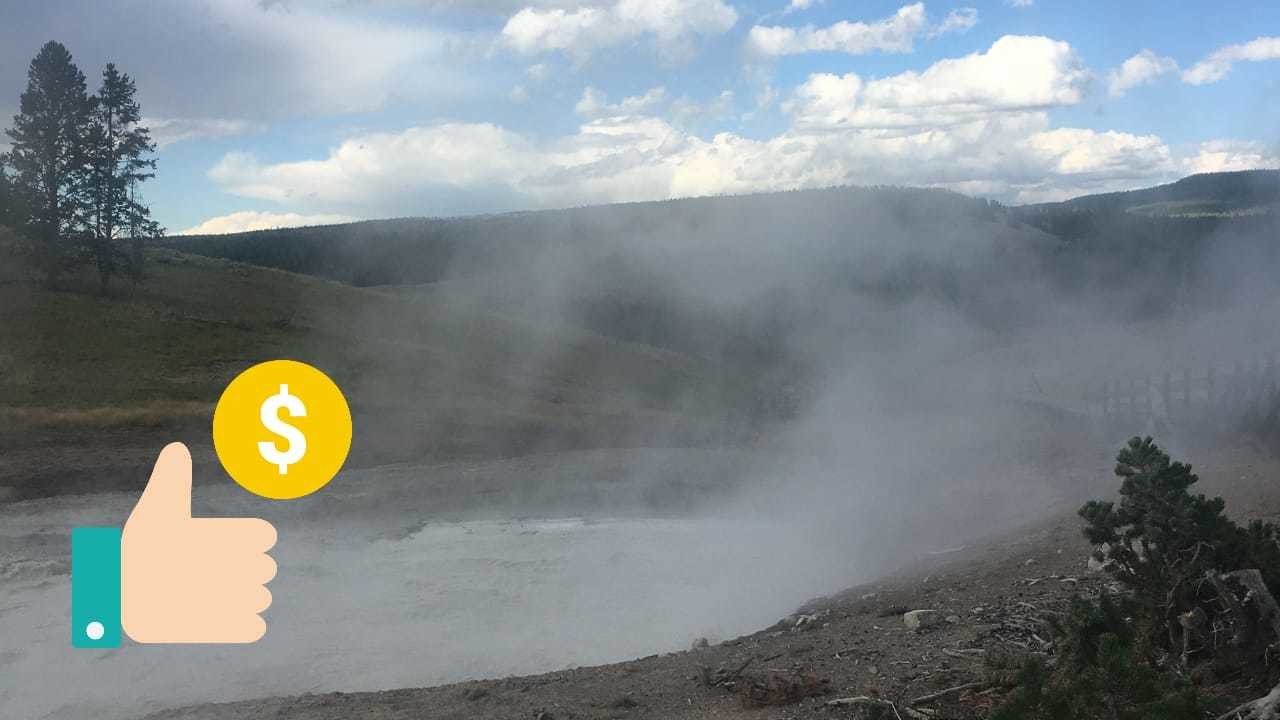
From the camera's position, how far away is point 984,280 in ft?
131

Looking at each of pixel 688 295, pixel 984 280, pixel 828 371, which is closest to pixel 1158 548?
pixel 828 371

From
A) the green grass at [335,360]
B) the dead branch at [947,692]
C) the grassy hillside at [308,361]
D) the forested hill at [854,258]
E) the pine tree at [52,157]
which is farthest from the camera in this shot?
the forested hill at [854,258]

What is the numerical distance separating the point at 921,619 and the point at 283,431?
36.0ft

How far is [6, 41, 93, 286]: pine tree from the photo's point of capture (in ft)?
94.1

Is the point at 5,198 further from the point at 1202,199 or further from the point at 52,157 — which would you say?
the point at 1202,199

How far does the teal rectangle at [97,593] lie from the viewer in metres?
10.6

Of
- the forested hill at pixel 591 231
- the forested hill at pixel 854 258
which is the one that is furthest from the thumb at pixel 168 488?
the forested hill at pixel 591 231

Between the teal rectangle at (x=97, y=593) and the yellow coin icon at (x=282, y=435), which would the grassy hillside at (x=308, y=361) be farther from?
the teal rectangle at (x=97, y=593)

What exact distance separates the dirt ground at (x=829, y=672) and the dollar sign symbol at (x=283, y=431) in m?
7.63

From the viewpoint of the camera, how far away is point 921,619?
7820 millimetres

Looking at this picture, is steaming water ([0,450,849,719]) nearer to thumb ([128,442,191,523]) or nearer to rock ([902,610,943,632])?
thumb ([128,442,191,523])

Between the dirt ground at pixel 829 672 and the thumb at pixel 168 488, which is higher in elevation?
the dirt ground at pixel 829 672

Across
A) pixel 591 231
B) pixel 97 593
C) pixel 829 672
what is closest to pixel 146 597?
pixel 97 593

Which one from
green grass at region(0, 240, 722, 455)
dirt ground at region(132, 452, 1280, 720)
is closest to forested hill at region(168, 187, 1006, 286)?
green grass at region(0, 240, 722, 455)
